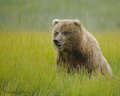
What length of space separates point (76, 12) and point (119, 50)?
10.7 meters

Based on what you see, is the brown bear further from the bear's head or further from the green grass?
the green grass

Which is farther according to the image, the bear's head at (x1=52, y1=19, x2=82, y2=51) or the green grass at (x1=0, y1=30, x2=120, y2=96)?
the bear's head at (x1=52, y1=19, x2=82, y2=51)

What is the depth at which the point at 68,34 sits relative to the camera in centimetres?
454

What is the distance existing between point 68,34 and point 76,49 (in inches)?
13.1

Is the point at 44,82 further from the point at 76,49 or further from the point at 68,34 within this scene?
the point at 68,34

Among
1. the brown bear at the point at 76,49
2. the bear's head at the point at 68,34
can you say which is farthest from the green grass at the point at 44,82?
the bear's head at the point at 68,34

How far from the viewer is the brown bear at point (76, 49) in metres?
4.45

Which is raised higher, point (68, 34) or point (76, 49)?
point (68, 34)

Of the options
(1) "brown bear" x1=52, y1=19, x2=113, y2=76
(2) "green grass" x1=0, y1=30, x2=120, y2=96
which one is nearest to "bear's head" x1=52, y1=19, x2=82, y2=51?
(1) "brown bear" x1=52, y1=19, x2=113, y2=76

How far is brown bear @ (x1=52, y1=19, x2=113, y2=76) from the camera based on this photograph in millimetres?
4453

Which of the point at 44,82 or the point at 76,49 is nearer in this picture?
the point at 44,82

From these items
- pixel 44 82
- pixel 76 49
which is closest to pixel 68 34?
pixel 76 49

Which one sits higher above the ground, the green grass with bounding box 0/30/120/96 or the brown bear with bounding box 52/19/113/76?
the brown bear with bounding box 52/19/113/76

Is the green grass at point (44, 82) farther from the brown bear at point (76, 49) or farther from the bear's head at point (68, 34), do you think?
the bear's head at point (68, 34)
